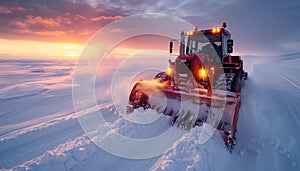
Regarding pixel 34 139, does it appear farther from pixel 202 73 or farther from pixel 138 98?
pixel 202 73

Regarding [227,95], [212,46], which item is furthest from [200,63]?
[227,95]

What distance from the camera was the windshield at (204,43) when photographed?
5.58m

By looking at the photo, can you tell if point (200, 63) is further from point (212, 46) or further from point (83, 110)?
point (83, 110)

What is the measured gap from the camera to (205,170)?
2.34m

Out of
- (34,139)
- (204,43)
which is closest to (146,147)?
(34,139)

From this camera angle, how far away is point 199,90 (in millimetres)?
3957

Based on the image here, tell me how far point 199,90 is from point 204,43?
2.75 meters

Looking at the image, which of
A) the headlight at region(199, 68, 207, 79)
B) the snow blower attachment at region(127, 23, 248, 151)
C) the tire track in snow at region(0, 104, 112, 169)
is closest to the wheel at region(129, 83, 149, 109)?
the snow blower attachment at region(127, 23, 248, 151)

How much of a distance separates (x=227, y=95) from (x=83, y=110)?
4.51m

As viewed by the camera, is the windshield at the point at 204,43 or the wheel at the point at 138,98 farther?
the windshield at the point at 204,43

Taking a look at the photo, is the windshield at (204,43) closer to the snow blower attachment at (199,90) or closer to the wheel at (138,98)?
the snow blower attachment at (199,90)

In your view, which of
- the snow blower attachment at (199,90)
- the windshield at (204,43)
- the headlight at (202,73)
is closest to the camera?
the snow blower attachment at (199,90)

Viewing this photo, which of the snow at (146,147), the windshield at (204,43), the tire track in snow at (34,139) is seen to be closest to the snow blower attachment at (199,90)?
the windshield at (204,43)

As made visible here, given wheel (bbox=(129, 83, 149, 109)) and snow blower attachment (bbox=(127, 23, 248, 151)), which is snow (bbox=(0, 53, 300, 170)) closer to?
snow blower attachment (bbox=(127, 23, 248, 151))
